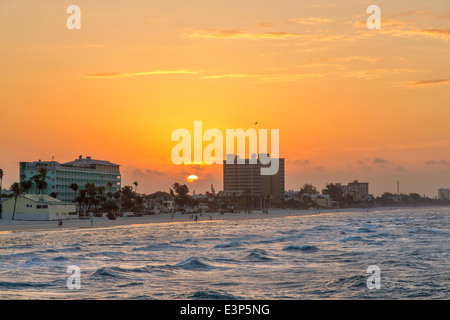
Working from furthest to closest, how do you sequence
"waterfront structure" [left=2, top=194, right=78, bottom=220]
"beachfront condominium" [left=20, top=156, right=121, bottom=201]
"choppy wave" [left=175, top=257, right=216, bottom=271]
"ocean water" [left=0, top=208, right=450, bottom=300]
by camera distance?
"beachfront condominium" [left=20, top=156, right=121, bottom=201]
"waterfront structure" [left=2, top=194, right=78, bottom=220]
"choppy wave" [left=175, top=257, right=216, bottom=271]
"ocean water" [left=0, top=208, right=450, bottom=300]

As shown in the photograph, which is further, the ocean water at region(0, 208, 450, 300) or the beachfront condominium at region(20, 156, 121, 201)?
the beachfront condominium at region(20, 156, 121, 201)

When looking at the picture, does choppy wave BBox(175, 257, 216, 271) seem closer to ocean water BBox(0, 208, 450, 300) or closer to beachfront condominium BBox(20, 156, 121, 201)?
ocean water BBox(0, 208, 450, 300)

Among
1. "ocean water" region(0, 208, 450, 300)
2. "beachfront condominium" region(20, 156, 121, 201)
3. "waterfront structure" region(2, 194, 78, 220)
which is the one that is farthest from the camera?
"beachfront condominium" region(20, 156, 121, 201)

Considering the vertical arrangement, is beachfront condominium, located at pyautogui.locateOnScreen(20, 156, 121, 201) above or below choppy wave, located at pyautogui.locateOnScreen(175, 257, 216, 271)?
above

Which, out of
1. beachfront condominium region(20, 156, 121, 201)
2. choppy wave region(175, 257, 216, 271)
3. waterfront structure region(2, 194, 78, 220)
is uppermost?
beachfront condominium region(20, 156, 121, 201)

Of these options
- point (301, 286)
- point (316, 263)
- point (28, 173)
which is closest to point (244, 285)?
point (301, 286)

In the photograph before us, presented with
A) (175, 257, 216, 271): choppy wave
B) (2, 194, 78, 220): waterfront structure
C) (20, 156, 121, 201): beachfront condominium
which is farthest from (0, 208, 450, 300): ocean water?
(20, 156, 121, 201): beachfront condominium

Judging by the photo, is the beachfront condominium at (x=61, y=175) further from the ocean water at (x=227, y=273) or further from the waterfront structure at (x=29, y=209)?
the ocean water at (x=227, y=273)

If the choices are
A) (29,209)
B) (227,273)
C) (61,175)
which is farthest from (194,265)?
(61,175)

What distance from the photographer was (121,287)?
2752cm

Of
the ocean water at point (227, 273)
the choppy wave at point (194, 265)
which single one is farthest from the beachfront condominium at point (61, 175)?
the choppy wave at point (194, 265)

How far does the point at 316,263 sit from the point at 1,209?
3565 inches

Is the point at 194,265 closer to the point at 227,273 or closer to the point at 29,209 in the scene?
the point at 227,273
